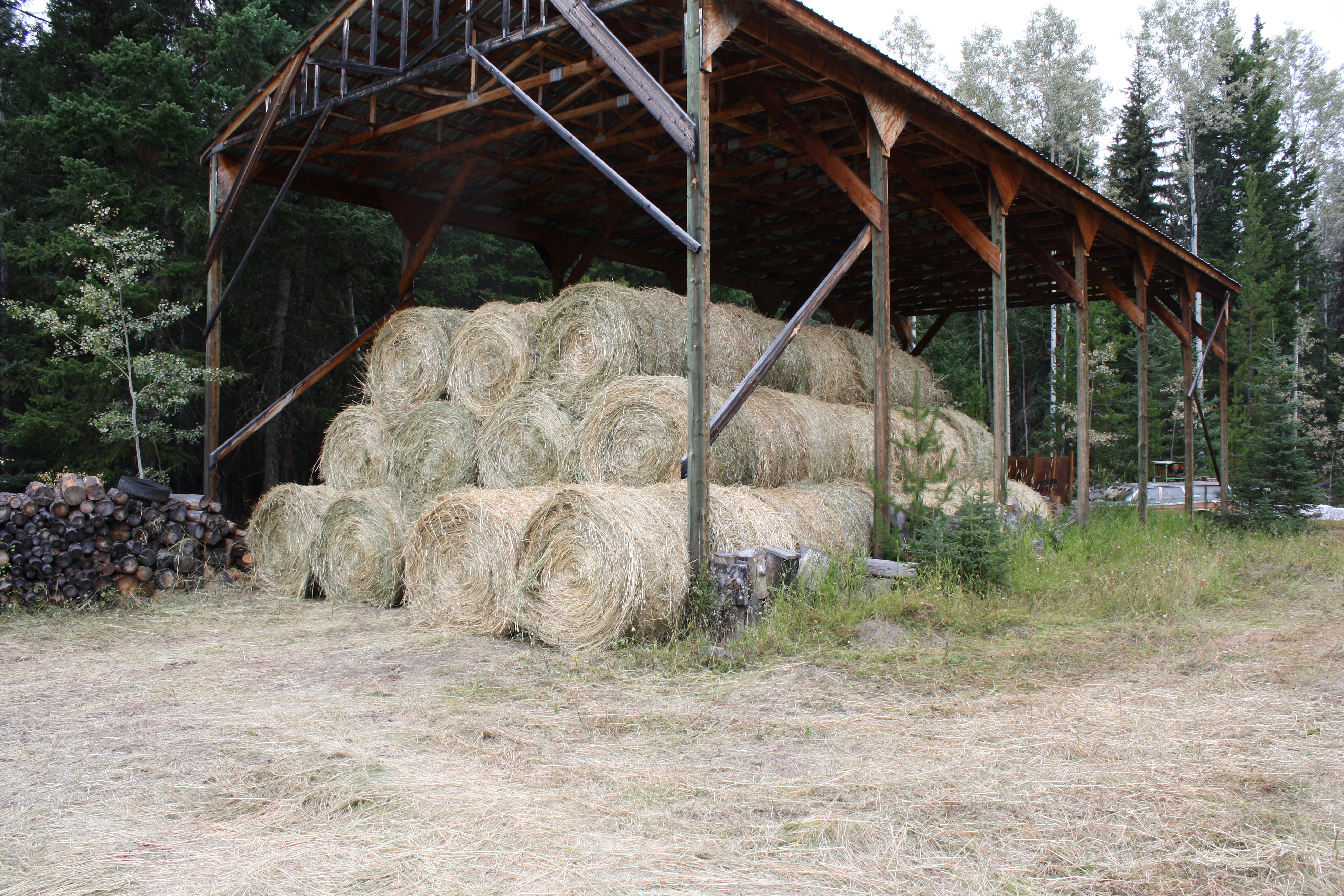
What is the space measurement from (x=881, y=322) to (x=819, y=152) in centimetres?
172

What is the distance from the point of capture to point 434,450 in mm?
8688

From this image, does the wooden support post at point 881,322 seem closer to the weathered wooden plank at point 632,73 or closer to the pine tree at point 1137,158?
the weathered wooden plank at point 632,73

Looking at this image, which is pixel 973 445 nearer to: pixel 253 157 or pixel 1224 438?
pixel 1224 438

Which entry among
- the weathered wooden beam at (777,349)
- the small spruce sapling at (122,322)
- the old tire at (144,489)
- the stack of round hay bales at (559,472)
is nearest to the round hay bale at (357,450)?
the stack of round hay bales at (559,472)

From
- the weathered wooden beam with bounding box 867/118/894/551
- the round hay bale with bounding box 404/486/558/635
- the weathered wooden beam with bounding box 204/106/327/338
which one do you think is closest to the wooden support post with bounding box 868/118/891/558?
the weathered wooden beam with bounding box 867/118/894/551

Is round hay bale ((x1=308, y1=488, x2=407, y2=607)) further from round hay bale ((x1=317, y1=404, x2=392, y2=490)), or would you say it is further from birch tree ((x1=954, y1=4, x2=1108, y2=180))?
birch tree ((x1=954, y1=4, x2=1108, y2=180))

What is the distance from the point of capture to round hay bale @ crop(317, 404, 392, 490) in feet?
30.0

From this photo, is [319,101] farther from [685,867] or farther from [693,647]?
[685,867]

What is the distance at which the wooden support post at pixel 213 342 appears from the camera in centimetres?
1040

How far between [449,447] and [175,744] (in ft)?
15.2

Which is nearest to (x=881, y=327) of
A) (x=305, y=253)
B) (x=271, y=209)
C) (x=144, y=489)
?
(x=271, y=209)

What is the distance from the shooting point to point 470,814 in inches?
128

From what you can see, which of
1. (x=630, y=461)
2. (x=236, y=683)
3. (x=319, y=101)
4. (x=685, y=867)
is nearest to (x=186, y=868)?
(x=685, y=867)

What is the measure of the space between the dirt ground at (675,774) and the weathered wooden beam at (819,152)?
13.1ft
